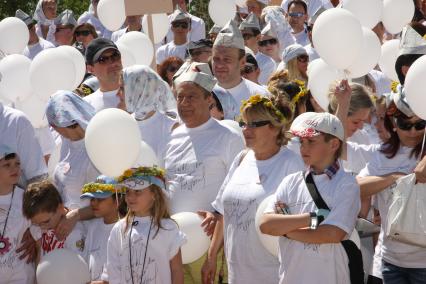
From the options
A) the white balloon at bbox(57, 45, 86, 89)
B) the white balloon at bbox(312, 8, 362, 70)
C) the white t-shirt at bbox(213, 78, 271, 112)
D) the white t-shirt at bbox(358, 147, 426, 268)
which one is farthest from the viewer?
the white balloon at bbox(57, 45, 86, 89)

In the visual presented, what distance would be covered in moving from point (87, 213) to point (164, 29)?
5.59m

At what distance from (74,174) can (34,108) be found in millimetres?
2278

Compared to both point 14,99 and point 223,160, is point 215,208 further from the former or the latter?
point 14,99

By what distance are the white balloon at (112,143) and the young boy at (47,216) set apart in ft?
1.24

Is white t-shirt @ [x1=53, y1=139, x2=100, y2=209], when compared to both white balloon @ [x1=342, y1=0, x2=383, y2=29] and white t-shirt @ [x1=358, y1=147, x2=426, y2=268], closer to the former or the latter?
white t-shirt @ [x1=358, y1=147, x2=426, y2=268]

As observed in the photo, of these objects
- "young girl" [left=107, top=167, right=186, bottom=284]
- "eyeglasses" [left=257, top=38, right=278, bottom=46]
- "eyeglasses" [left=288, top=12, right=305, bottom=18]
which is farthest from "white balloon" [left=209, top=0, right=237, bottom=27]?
"young girl" [left=107, top=167, right=186, bottom=284]

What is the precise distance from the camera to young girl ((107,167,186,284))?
5.29 meters

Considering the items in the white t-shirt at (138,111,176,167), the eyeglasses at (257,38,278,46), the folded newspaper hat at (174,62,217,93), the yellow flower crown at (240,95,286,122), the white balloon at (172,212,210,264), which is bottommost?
the white balloon at (172,212,210,264)

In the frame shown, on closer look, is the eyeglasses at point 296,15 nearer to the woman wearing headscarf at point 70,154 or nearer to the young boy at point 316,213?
the woman wearing headscarf at point 70,154

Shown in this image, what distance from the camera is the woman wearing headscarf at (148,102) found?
6332 mm

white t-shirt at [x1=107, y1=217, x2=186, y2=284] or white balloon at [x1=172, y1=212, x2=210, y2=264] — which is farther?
white balloon at [x1=172, y1=212, x2=210, y2=264]

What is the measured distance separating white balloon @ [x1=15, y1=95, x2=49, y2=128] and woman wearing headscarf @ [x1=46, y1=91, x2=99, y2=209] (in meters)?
1.90

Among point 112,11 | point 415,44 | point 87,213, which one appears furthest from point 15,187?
point 112,11

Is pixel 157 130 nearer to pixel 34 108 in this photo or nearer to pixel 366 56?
pixel 366 56
